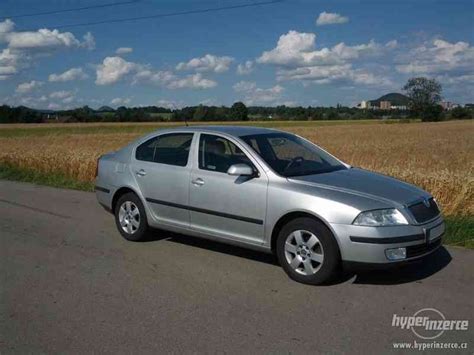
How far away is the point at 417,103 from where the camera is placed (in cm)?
10875

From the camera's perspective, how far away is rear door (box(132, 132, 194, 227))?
6.21m

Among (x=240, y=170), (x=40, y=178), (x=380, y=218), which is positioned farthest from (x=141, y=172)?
(x=40, y=178)

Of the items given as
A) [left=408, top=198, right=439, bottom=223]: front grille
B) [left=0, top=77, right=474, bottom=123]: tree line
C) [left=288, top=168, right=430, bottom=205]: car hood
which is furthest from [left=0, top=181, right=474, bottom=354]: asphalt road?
[left=0, top=77, right=474, bottom=123]: tree line

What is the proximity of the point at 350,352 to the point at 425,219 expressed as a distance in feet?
6.30

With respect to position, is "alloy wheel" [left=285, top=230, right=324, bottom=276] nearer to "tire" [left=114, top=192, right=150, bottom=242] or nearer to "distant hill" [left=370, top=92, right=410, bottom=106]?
"tire" [left=114, top=192, right=150, bottom=242]

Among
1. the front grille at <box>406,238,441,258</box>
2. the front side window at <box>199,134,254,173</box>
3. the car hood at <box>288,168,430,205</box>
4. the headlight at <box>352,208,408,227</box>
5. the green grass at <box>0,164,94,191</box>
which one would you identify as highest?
the front side window at <box>199,134,254,173</box>

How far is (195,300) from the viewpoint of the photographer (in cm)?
470

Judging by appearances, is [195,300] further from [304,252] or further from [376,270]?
[376,270]

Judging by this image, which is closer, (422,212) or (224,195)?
(422,212)

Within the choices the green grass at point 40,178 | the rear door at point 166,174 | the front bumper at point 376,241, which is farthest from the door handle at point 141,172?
the green grass at point 40,178

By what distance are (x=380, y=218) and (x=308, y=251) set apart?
0.75m

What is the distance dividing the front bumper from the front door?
3.06ft

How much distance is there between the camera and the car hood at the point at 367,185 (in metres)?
5.05

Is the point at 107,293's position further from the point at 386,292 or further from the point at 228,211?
the point at 386,292
